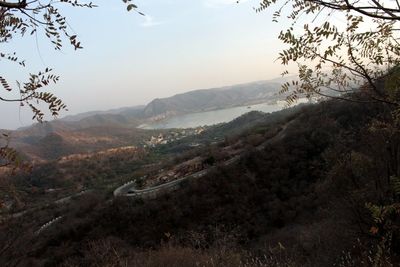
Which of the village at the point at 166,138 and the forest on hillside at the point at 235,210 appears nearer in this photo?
the forest on hillside at the point at 235,210

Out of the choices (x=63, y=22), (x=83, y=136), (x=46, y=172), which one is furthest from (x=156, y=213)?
(x=83, y=136)

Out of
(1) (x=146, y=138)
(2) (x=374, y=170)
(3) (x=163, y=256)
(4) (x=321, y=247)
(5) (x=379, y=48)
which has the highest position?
(5) (x=379, y=48)

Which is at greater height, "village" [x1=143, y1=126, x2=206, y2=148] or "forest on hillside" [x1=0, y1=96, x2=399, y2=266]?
"forest on hillside" [x1=0, y1=96, x2=399, y2=266]

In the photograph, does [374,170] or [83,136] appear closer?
[374,170]

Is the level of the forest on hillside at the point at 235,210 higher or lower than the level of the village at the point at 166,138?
higher

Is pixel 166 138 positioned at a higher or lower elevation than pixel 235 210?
lower

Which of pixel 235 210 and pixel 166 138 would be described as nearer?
pixel 235 210

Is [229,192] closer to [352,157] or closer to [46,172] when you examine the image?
[352,157]

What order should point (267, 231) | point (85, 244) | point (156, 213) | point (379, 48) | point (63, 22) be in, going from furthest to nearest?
point (156, 213) < point (85, 244) < point (267, 231) < point (379, 48) < point (63, 22)

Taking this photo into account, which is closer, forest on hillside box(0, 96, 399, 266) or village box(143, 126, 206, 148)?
forest on hillside box(0, 96, 399, 266)

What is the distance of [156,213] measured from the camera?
21.7 metres

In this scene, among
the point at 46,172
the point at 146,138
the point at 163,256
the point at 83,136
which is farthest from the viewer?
the point at 146,138

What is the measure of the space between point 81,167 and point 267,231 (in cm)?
5299

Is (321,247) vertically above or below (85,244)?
above
